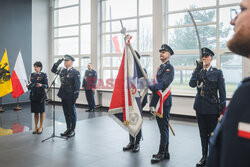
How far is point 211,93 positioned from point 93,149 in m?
1.99

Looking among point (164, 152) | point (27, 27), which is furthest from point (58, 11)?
point (164, 152)

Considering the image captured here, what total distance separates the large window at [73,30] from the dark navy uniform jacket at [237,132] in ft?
29.6

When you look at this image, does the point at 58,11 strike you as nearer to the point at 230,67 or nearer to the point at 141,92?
the point at 230,67

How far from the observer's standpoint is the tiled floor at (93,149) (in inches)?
125

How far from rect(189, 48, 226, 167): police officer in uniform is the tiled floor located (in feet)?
1.83

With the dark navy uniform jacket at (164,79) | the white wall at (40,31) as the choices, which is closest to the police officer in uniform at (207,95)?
the dark navy uniform jacket at (164,79)

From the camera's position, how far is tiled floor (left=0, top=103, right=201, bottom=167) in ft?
10.4

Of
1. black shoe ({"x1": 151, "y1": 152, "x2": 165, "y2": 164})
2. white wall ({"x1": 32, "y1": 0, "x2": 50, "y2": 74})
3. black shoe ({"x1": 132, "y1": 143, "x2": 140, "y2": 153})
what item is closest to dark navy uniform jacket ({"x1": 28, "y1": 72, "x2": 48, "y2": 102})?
black shoe ({"x1": 132, "y1": 143, "x2": 140, "y2": 153})

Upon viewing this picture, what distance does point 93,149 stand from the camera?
377cm

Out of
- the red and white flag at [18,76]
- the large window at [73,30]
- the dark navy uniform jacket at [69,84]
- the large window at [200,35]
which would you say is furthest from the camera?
the large window at [73,30]

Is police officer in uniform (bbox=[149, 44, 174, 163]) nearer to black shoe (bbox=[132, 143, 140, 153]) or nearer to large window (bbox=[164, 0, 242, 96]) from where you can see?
black shoe (bbox=[132, 143, 140, 153])

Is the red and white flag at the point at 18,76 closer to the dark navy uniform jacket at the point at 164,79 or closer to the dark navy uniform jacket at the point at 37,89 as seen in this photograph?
the dark navy uniform jacket at the point at 37,89

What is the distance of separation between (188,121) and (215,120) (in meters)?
3.39

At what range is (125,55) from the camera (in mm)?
3447
